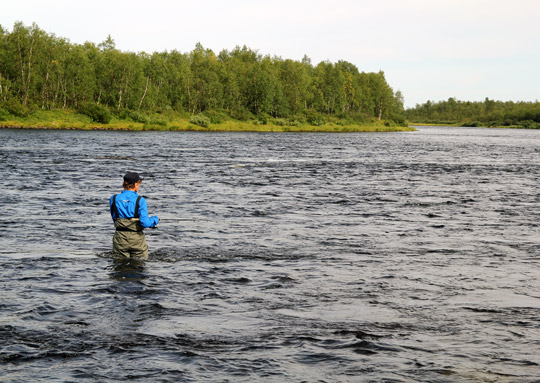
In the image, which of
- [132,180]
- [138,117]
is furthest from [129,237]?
[138,117]

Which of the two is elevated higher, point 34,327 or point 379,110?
point 379,110

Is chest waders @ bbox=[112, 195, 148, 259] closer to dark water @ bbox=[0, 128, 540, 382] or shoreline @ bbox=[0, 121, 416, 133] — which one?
dark water @ bbox=[0, 128, 540, 382]

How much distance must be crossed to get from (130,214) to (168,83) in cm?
13602

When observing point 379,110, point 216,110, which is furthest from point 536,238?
point 379,110

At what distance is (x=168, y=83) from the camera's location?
474ft

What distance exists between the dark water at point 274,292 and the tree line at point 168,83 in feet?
305

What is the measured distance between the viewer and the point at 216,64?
521 feet

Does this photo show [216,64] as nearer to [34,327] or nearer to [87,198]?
[87,198]

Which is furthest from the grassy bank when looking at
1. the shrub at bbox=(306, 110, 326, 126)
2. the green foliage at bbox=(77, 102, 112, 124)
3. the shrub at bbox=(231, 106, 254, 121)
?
the shrub at bbox=(231, 106, 254, 121)

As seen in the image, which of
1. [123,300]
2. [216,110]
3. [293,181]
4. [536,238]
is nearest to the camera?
[123,300]

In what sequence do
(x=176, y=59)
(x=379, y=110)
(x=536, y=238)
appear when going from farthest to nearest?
(x=379, y=110), (x=176, y=59), (x=536, y=238)

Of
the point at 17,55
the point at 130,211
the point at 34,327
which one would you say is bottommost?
the point at 34,327

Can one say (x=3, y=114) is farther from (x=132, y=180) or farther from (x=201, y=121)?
(x=132, y=180)

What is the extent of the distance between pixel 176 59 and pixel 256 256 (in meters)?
149
